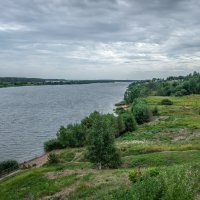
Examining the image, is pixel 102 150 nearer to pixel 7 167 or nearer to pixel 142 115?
pixel 7 167

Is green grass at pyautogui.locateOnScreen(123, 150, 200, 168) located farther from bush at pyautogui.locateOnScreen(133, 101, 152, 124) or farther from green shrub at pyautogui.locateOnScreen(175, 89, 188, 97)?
green shrub at pyautogui.locateOnScreen(175, 89, 188, 97)

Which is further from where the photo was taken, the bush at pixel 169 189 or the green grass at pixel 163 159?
the green grass at pixel 163 159

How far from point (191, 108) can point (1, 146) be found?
7134 centimetres

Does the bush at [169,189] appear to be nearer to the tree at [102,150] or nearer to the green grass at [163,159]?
the green grass at [163,159]

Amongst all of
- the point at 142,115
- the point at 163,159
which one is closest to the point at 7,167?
the point at 163,159

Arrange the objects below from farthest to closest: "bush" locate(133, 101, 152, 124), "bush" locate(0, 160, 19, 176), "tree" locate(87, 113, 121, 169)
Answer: "bush" locate(133, 101, 152, 124), "bush" locate(0, 160, 19, 176), "tree" locate(87, 113, 121, 169)

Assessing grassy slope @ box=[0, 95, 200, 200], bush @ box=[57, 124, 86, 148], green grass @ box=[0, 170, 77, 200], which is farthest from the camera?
bush @ box=[57, 124, 86, 148]

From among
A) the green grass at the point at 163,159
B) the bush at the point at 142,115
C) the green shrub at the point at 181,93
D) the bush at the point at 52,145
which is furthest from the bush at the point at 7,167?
the green shrub at the point at 181,93

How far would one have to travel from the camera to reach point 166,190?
16641mm

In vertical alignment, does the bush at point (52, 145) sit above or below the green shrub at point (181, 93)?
below

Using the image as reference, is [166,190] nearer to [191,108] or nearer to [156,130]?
[156,130]

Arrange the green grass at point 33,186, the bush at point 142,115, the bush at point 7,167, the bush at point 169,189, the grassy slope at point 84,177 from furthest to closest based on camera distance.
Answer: the bush at point 142,115
the bush at point 7,167
the green grass at point 33,186
the grassy slope at point 84,177
the bush at point 169,189

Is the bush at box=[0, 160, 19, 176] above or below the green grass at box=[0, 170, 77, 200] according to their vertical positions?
below

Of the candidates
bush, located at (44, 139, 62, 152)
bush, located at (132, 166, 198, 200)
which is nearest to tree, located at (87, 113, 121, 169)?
bush, located at (132, 166, 198, 200)
